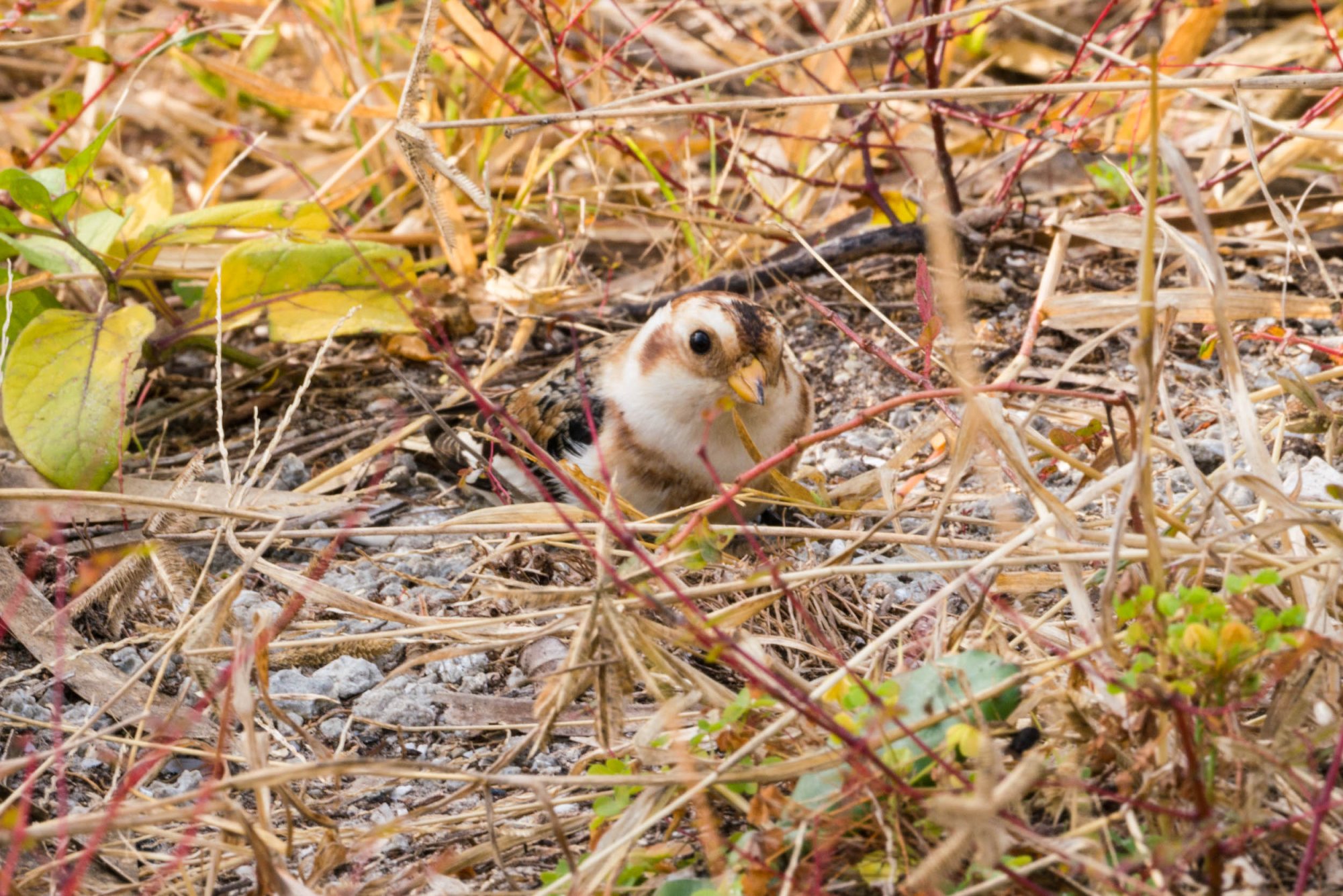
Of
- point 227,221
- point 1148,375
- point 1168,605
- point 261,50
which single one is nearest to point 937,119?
point 227,221

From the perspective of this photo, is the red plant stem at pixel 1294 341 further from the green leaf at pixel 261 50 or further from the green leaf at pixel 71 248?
the green leaf at pixel 261 50

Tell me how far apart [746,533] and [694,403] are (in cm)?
124

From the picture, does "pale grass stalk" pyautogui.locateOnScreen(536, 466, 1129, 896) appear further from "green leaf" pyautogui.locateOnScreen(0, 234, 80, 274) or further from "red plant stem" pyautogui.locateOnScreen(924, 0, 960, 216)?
"green leaf" pyautogui.locateOnScreen(0, 234, 80, 274)

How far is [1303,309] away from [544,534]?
228 cm

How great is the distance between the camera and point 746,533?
1.97m

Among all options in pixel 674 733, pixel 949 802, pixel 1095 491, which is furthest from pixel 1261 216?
pixel 949 802

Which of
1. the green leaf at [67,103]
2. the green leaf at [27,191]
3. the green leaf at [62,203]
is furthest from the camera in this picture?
the green leaf at [67,103]

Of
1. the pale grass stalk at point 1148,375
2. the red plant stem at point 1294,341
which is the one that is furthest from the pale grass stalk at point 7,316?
the red plant stem at point 1294,341

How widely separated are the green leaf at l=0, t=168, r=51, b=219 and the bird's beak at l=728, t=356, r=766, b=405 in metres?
1.84

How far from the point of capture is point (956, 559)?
2.62 meters

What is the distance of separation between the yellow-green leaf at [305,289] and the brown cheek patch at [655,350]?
0.81 metres

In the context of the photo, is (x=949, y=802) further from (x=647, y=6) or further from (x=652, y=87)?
(x=647, y=6)

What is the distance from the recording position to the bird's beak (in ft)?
9.91

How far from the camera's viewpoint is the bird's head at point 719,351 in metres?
3.10
